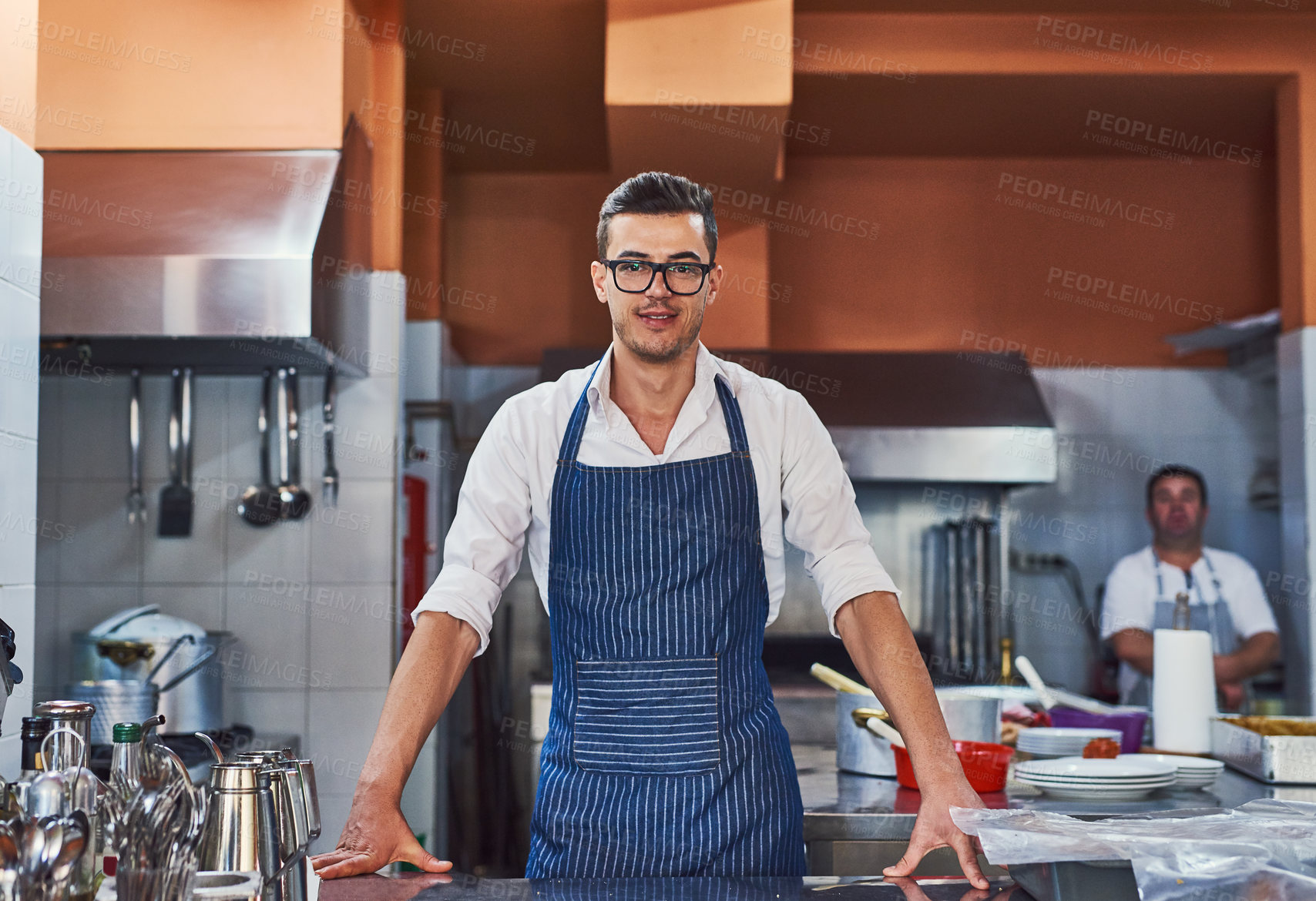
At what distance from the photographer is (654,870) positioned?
1.56 metres

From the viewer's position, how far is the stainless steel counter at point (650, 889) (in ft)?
4.03

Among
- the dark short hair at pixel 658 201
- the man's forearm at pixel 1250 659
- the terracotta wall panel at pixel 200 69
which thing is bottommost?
the man's forearm at pixel 1250 659

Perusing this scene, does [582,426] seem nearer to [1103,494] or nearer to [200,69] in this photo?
[200,69]

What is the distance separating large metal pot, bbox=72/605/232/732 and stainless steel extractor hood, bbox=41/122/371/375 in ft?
2.14

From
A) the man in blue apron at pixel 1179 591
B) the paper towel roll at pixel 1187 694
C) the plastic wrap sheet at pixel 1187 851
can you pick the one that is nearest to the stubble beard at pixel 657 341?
the plastic wrap sheet at pixel 1187 851

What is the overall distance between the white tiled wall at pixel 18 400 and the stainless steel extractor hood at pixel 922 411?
7.33 feet

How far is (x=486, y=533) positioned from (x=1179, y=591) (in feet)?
10.0

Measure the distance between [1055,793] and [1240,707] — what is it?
7.74 feet

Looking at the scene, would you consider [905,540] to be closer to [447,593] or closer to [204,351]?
[204,351]

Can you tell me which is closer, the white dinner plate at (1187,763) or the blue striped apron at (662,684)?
the blue striped apron at (662,684)

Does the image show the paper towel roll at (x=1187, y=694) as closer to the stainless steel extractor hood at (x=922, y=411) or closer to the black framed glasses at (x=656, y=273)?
the black framed glasses at (x=656, y=273)

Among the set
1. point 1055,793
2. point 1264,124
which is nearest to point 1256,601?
point 1264,124

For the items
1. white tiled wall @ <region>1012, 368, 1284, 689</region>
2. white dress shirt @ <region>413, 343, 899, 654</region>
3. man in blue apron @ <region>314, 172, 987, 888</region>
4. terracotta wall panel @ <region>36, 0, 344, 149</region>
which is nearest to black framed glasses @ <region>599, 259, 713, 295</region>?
man in blue apron @ <region>314, 172, 987, 888</region>

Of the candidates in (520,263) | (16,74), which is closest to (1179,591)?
(520,263)
